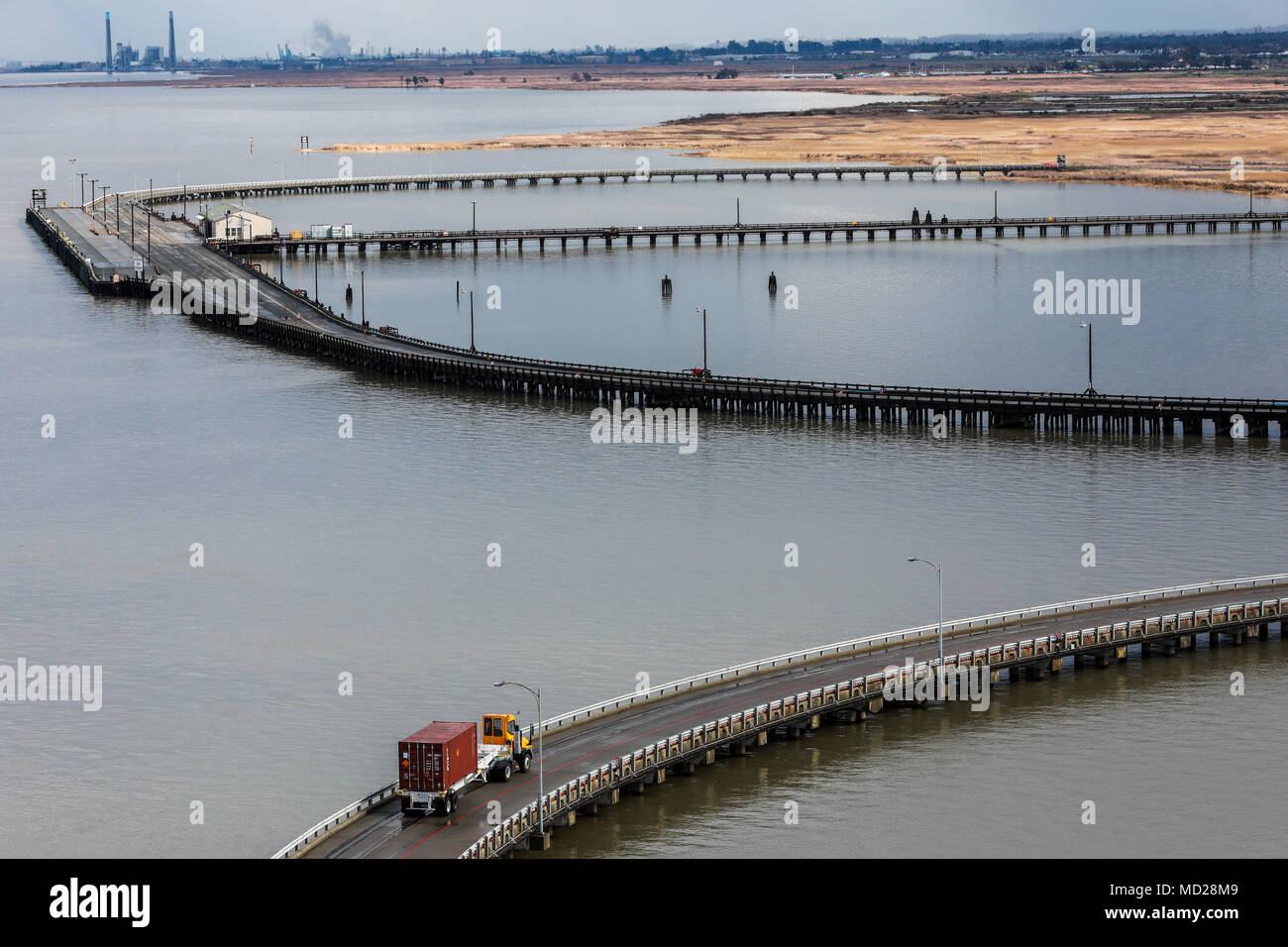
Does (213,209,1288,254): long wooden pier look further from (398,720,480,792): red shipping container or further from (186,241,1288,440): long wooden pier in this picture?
(398,720,480,792): red shipping container

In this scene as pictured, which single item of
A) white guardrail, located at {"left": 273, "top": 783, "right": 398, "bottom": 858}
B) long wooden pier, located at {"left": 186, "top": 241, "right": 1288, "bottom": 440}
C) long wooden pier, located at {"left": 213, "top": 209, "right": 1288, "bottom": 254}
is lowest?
white guardrail, located at {"left": 273, "top": 783, "right": 398, "bottom": 858}

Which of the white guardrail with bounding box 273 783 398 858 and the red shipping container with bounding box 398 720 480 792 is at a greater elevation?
the red shipping container with bounding box 398 720 480 792

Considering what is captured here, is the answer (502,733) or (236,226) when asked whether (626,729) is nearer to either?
(502,733)

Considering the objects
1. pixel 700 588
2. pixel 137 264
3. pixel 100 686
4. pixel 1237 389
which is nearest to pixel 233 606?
pixel 100 686

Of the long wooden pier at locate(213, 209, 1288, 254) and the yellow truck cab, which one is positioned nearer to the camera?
the yellow truck cab

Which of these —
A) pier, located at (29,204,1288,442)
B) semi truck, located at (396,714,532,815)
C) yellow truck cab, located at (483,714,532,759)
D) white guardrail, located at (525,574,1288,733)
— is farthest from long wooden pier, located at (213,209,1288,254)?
semi truck, located at (396,714,532,815)
